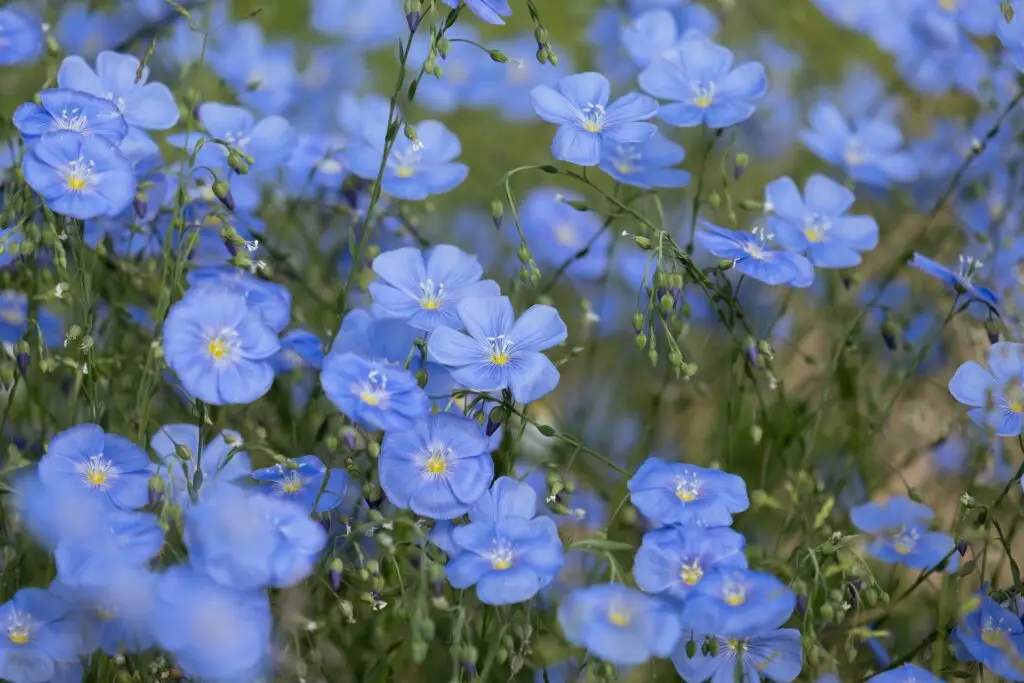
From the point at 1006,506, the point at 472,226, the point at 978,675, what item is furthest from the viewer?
the point at 472,226

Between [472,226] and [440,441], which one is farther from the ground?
[440,441]

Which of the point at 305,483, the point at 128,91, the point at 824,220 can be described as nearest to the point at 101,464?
the point at 305,483

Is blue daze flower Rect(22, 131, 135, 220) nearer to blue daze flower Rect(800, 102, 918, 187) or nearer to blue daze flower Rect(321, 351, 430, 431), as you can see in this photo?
blue daze flower Rect(321, 351, 430, 431)

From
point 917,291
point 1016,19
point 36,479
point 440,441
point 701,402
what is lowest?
point 701,402

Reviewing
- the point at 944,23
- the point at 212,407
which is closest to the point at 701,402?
the point at 944,23

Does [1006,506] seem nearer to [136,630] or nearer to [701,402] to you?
[701,402]

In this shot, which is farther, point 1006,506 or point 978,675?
point 1006,506

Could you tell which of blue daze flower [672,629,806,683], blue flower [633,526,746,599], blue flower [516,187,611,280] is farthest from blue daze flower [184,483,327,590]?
blue flower [516,187,611,280]

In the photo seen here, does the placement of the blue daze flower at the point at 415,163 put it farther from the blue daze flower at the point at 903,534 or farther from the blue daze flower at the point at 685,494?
the blue daze flower at the point at 903,534
